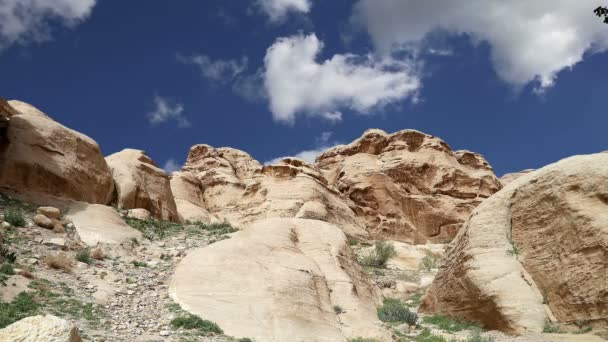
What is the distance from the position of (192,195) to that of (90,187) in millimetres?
23307

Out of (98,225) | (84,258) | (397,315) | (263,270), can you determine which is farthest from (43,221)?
(397,315)

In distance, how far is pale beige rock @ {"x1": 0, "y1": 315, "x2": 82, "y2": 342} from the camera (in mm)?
5809

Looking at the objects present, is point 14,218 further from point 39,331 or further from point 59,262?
point 39,331

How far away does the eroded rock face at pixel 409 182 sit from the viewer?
2050 inches

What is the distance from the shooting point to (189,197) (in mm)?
46594

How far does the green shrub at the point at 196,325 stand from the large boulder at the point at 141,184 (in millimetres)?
15775

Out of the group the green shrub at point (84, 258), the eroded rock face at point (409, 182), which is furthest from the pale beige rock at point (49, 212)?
the eroded rock face at point (409, 182)

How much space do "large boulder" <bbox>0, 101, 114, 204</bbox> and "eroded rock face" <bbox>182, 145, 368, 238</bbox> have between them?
17206mm

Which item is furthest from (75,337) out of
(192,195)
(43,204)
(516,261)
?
(192,195)

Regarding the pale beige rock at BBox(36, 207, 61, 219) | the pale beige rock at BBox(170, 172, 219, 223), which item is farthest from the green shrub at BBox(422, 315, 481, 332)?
the pale beige rock at BBox(170, 172, 219, 223)

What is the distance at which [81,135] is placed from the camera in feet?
83.0

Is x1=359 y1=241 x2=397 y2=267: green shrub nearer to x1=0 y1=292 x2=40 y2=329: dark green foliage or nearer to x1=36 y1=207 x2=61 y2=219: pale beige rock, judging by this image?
x1=36 y1=207 x2=61 y2=219: pale beige rock

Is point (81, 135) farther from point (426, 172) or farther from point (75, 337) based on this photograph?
point (426, 172)

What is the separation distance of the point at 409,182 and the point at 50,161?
3880 cm
